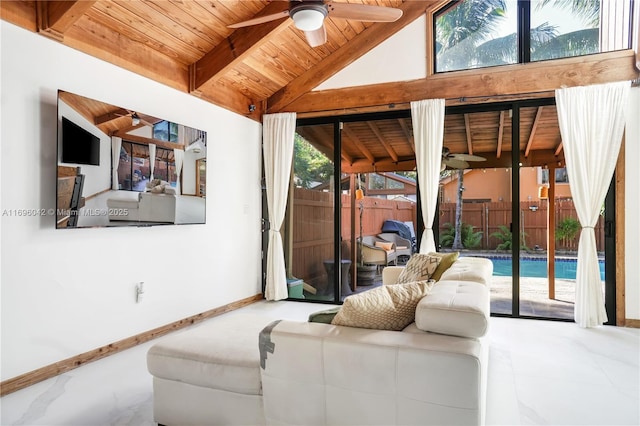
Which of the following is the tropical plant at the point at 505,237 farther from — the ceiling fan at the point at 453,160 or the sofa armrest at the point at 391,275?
the sofa armrest at the point at 391,275

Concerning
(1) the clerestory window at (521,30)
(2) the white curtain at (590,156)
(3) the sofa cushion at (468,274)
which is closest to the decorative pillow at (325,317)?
(3) the sofa cushion at (468,274)

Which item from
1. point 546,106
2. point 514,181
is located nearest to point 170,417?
point 514,181

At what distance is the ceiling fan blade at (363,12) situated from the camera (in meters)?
2.84

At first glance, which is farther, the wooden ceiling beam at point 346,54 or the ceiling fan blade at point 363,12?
the wooden ceiling beam at point 346,54

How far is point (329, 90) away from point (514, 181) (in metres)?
2.39

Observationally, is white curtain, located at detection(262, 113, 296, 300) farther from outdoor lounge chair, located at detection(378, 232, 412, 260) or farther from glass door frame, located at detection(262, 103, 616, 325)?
outdoor lounge chair, located at detection(378, 232, 412, 260)

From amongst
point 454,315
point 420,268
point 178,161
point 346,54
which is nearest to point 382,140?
A: point 346,54

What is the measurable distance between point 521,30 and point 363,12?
227cm

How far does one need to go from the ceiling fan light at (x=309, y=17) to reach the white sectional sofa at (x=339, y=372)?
78.0 inches

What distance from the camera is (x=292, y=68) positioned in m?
4.82

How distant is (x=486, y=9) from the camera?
4.36 m

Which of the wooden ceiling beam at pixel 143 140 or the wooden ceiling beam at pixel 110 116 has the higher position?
the wooden ceiling beam at pixel 110 116

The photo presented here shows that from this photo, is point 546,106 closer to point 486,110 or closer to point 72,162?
point 486,110

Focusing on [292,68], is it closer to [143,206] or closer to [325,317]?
[143,206]
